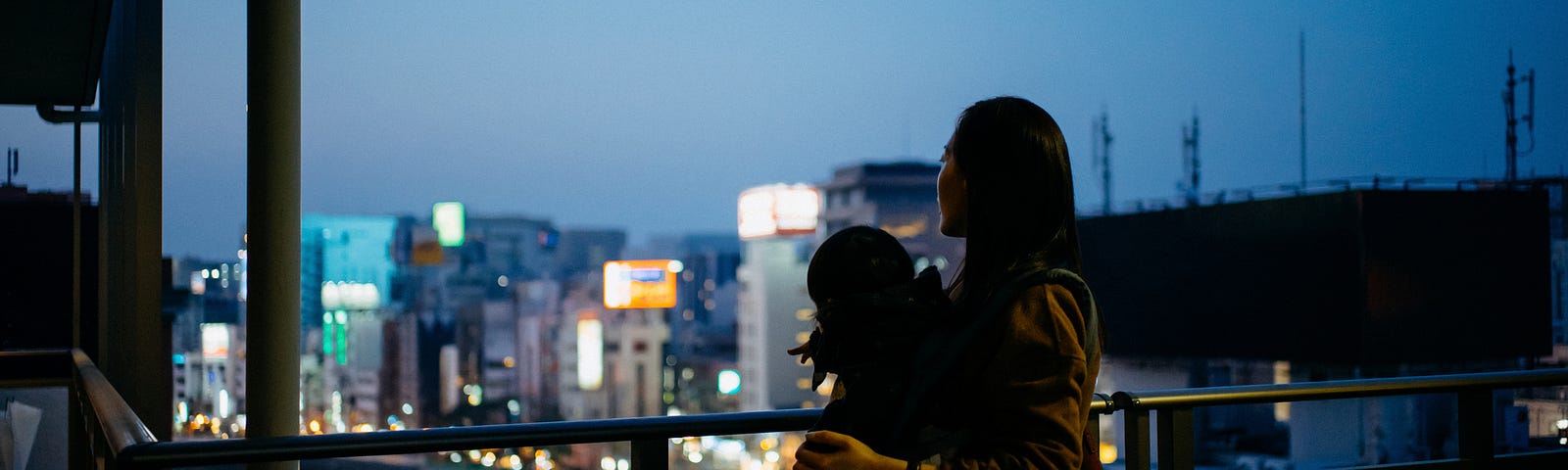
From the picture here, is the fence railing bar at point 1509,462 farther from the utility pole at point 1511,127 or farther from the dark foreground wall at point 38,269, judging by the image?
the utility pole at point 1511,127

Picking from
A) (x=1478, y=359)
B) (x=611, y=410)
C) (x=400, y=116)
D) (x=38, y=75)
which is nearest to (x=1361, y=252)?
(x=1478, y=359)

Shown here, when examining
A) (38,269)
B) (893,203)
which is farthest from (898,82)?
(38,269)

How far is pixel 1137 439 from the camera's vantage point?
216 cm

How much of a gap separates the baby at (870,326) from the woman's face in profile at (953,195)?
0.22 feet

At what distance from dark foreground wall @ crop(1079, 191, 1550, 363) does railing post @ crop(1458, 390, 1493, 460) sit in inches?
991

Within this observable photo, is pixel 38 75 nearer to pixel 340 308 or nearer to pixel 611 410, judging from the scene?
pixel 611 410

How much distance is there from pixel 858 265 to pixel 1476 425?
7.23 ft

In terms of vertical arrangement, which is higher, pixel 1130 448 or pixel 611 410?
pixel 1130 448

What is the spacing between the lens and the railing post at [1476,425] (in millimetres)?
2719

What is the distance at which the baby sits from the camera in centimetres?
115

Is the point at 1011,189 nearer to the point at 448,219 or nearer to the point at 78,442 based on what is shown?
the point at 78,442

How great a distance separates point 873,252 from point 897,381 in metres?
0.13

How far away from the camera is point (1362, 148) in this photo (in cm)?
7094

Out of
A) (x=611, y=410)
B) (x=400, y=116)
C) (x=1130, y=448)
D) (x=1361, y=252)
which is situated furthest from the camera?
(x=400, y=116)
